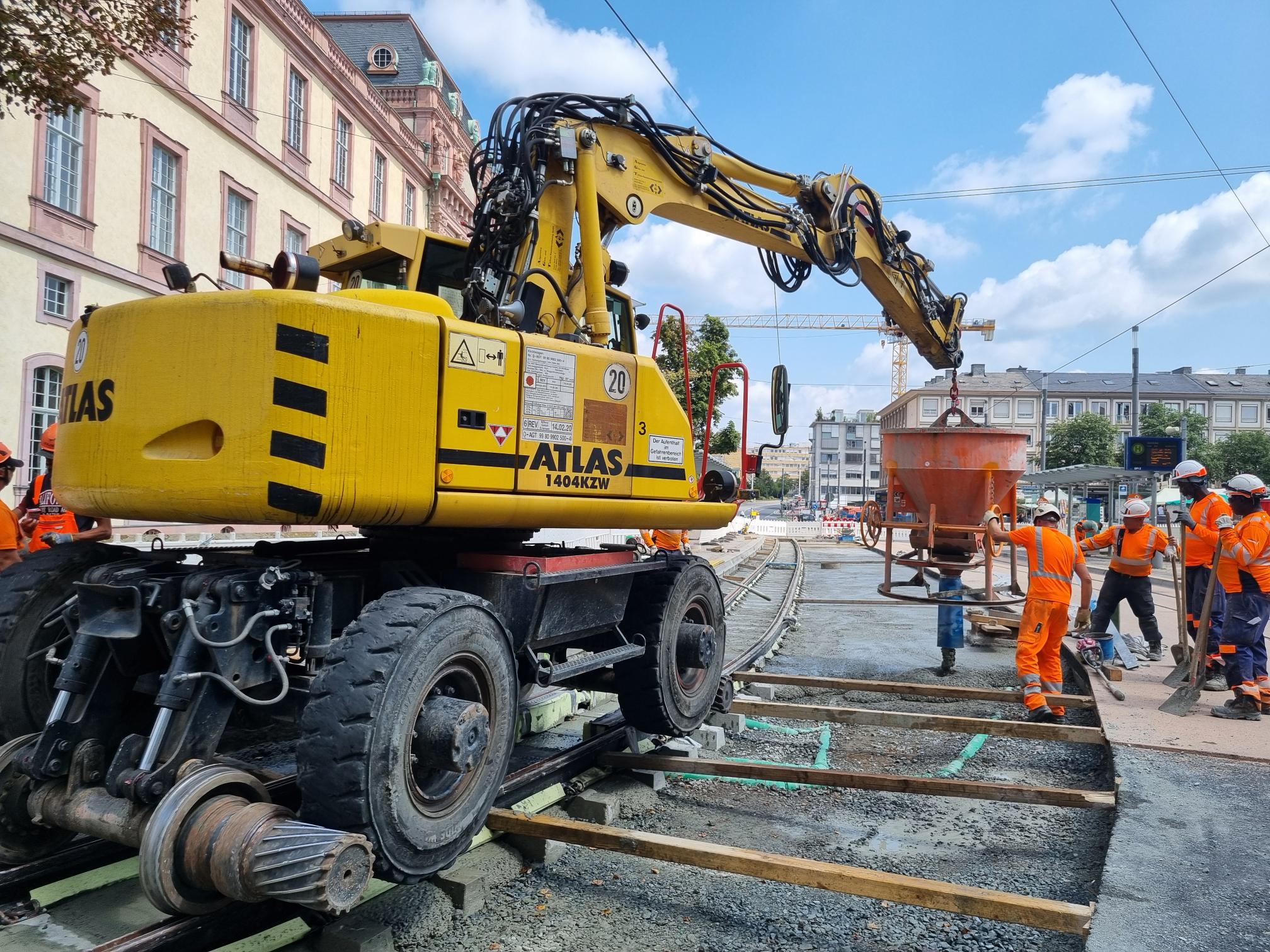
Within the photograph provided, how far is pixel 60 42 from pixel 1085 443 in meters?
61.4

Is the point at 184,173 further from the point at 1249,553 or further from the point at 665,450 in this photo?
the point at 1249,553

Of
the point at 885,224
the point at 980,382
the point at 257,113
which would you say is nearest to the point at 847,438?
the point at 980,382

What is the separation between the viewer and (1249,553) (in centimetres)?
706

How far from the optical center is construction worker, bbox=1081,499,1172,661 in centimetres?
927

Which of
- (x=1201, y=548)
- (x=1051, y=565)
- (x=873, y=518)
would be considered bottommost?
(x=1051, y=565)

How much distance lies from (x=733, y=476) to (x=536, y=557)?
1715mm

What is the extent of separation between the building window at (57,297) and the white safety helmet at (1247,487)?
17.6 m

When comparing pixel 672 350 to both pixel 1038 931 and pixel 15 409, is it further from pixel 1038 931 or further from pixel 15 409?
pixel 1038 931

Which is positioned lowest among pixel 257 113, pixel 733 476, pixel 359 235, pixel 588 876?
pixel 588 876

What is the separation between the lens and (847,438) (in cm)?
13525

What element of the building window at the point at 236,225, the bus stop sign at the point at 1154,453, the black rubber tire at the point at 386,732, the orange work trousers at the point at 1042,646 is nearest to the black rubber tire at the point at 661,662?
the black rubber tire at the point at 386,732

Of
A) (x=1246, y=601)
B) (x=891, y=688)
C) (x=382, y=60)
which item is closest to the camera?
(x=1246, y=601)

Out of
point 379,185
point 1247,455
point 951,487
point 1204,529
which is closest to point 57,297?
point 379,185

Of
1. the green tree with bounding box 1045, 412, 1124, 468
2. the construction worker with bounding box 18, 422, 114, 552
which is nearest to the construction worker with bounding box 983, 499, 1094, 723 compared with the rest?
the construction worker with bounding box 18, 422, 114, 552
